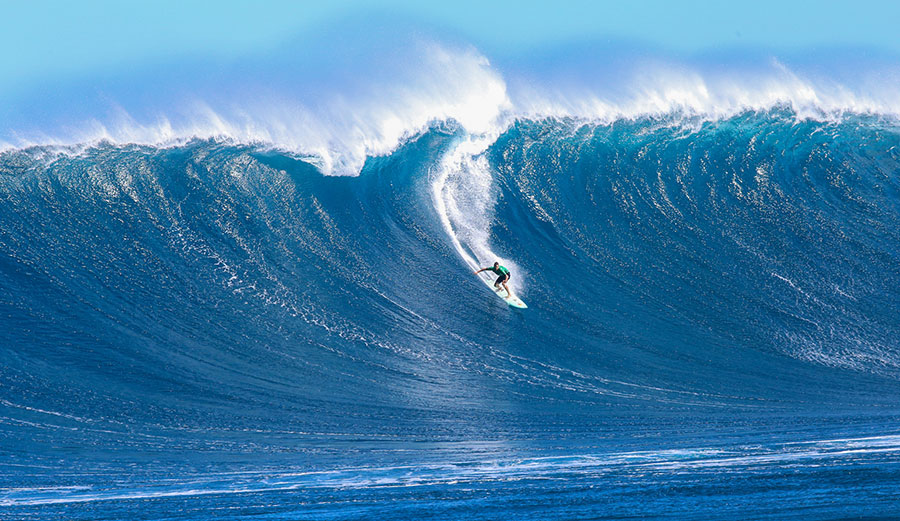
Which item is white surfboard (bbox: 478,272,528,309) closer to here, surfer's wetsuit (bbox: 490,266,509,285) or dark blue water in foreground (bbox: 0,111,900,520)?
surfer's wetsuit (bbox: 490,266,509,285)

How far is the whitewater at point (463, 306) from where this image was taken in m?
8.02

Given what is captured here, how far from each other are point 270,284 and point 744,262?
7404mm

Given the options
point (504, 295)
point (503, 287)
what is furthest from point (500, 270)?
point (504, 295)

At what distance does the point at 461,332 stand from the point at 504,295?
1.08m

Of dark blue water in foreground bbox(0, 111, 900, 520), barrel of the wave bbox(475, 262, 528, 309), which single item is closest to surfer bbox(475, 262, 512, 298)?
barrel of the wave bbox(475, 262, 528, 309)

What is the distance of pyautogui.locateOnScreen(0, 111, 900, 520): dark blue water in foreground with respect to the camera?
7926mm

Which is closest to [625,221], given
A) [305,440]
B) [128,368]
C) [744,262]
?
[744,262]

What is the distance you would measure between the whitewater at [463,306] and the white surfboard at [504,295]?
0.17 metres

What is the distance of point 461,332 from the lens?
1071 centimetres

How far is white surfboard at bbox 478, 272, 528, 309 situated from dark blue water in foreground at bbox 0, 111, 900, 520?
0.27m

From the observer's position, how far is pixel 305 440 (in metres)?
8.78

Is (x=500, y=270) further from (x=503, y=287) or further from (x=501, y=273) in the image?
(x=503, y=287)

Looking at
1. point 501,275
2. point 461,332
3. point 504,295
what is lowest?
point 461,332

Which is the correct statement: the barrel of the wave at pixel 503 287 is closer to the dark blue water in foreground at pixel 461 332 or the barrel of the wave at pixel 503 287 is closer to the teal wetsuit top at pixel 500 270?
the teal wetsuit top at pixel 500 270
